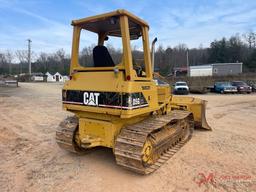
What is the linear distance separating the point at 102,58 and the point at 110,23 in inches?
28.2

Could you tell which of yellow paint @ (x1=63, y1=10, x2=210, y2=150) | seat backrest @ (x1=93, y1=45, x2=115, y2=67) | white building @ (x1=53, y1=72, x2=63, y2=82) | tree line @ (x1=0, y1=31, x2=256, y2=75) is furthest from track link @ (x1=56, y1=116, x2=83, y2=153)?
white building @ (x1=53, y1=72, x2=63, y2=82)

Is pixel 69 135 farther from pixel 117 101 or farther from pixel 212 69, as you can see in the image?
pixel 212 69

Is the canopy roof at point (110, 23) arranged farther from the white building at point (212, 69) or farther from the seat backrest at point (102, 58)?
the white building at point (212, 69)

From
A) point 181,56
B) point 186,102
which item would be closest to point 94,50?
point 186,102

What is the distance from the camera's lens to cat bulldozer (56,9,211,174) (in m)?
4.45

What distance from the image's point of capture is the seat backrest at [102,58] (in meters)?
5.05

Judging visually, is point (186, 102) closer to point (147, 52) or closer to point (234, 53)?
point (147, 52)

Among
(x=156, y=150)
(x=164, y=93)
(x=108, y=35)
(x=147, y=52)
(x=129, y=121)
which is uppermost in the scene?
(x=108, y=35)

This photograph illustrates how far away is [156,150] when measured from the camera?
16.6 feet

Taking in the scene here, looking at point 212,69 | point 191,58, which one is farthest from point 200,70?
point 191,58

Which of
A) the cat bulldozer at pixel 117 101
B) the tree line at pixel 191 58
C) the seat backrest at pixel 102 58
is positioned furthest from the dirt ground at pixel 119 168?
the tree line at pixel 191 58

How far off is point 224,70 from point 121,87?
60.5m

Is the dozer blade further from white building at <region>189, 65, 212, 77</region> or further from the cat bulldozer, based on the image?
white building at <region>189, 65, 212, 77</region>

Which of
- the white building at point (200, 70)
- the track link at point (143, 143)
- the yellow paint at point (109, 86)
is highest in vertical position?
the white building at point (200, 70)
